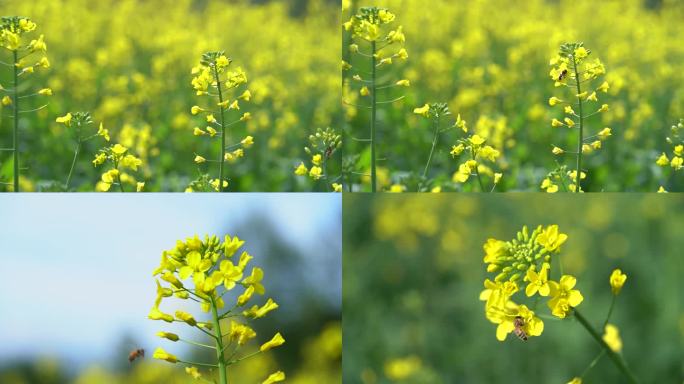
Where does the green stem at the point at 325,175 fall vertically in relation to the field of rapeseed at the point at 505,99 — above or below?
below

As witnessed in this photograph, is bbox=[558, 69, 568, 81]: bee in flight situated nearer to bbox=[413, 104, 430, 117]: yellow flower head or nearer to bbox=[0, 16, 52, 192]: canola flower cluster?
bbox=[413, 104, 430, 117]: yellow flower head

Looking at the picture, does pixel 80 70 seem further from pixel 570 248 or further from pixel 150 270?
pixel 570 248

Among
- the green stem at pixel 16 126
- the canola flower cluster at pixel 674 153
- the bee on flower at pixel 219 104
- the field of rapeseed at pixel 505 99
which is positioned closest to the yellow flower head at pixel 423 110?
the field of rapeseed at pixel 505 99

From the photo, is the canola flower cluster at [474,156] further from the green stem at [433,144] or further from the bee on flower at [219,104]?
the bee on flower at [219,104]

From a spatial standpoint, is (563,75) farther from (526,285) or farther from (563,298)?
(563,298)

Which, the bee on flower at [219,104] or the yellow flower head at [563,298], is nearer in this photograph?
the yellow flower head at [563,298]

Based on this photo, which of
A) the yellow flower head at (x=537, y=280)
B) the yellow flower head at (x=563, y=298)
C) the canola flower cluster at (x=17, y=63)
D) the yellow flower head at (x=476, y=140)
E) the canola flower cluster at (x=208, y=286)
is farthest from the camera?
the yellow flower head at (x=476, y=140)

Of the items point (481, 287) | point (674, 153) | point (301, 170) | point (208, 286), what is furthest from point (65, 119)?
point (674, 153)

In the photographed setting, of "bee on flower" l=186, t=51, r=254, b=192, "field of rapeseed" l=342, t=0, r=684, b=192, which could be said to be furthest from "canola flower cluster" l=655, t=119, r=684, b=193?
"bee on flower" l=186, t=51, r=254, b=192

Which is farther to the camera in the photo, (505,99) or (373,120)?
(505,99)
